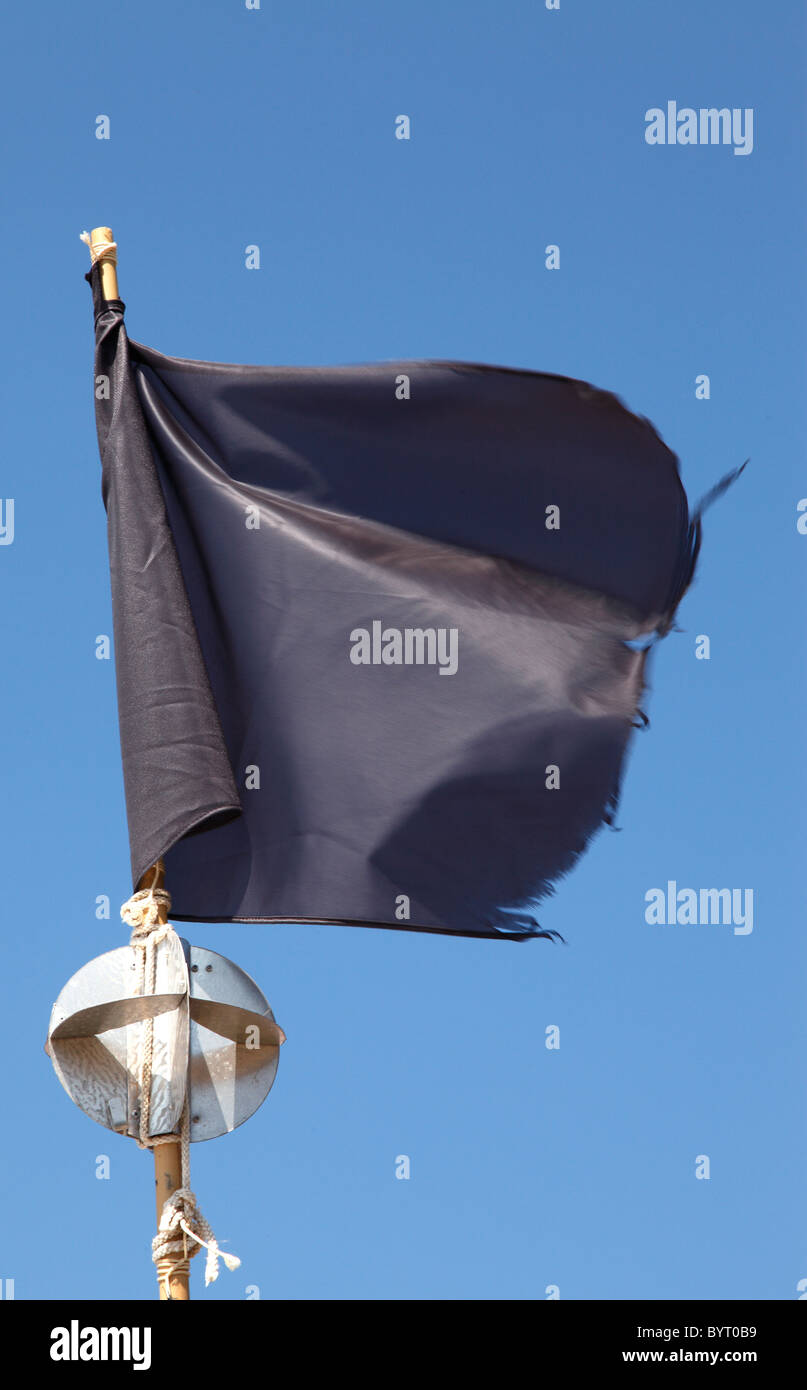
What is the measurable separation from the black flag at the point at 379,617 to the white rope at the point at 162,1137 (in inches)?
16.4

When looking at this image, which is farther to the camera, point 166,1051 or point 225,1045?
point 225,1045

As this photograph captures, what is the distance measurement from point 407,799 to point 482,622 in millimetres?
1023

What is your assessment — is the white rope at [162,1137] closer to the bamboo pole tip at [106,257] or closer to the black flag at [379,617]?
the black flag at [379,617]

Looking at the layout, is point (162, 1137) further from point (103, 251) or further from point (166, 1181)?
point (103, 251)

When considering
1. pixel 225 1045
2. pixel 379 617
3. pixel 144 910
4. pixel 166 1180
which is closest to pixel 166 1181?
pixel 166 1180

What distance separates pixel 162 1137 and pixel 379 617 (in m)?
3.08

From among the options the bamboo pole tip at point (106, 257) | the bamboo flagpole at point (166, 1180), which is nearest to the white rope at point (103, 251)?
the bamboo pole tip at point (106, 257)

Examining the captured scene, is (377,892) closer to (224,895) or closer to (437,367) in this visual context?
→ (224,895)

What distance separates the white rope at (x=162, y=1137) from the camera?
846 cm

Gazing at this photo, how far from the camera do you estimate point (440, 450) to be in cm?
1136

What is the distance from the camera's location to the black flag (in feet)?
33.1

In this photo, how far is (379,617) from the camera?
1087 centimetres
